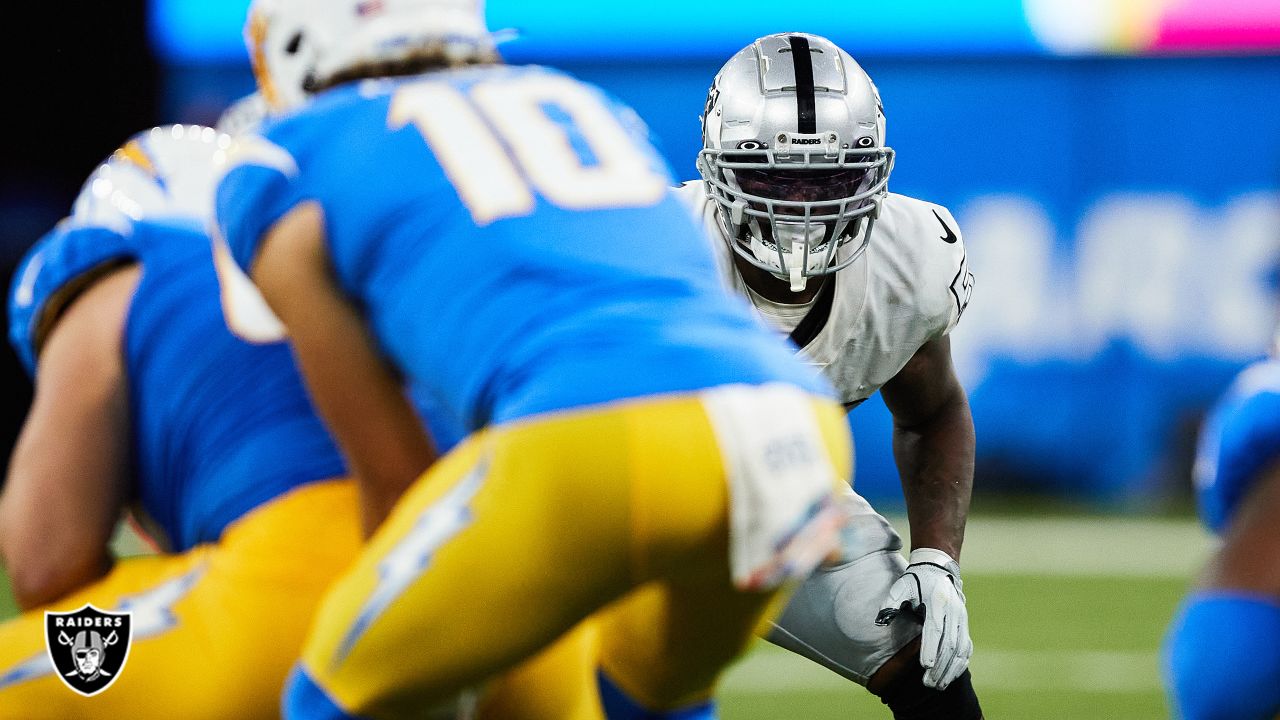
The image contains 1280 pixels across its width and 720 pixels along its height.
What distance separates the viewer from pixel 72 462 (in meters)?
2.27

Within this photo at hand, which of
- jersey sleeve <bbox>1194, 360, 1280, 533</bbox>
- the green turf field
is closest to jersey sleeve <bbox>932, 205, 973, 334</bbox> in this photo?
jersey sleeve <bbox>1194, 360, 1280, 533</bbox>

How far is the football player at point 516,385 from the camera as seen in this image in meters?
1.84

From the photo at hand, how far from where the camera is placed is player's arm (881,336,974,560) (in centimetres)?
300

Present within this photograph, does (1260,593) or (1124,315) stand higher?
(1260,593)

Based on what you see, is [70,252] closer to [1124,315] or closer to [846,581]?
[846,581]

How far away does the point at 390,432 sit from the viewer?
204 cm

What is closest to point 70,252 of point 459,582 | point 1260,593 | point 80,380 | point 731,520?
point 80,380

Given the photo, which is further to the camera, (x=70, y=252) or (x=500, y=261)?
(x=70, y=252)

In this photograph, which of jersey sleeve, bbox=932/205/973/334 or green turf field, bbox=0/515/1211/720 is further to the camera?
green turf field, bbox=0/515/1211/720

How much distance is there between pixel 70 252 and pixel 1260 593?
61.7 inches

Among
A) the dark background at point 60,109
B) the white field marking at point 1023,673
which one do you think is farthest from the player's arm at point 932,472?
the dark background at point 60,109

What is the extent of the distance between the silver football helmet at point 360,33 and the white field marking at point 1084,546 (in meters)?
4.77

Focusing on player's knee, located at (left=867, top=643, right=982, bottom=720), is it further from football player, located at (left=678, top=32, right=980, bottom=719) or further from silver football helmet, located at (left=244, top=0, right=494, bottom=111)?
silver football helmet, located at (left=244, top=0, right=494, bottom=111)

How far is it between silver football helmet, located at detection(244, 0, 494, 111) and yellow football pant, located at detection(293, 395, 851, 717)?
607mm
